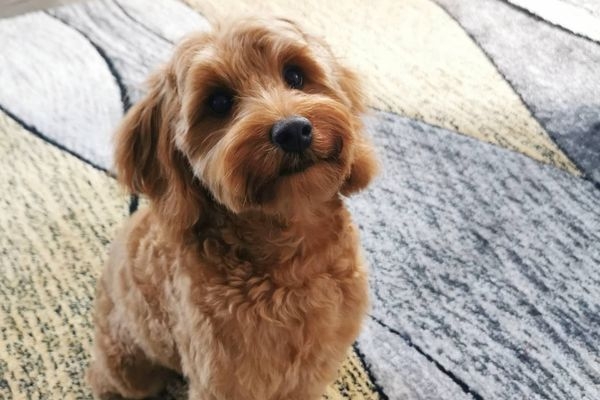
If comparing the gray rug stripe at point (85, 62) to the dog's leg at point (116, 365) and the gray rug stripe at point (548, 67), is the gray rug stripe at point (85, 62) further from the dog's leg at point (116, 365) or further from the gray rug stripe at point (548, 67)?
the gray rug stripe at point (548, 67)

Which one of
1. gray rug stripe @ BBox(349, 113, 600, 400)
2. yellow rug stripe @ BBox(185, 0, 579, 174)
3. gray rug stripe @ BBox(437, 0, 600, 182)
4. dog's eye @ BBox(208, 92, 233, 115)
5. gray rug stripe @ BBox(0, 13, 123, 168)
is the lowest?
gray rug stripe @ BBox(0, 13, 123, 168)

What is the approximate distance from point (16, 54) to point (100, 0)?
0.43 metres

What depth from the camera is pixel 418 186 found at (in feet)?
6.12

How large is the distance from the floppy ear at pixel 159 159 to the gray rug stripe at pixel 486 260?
25.0 inches

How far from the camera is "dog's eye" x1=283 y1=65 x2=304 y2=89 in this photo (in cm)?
111

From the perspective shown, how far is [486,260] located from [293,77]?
2.66 ft

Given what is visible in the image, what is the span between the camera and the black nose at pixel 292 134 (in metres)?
0.95

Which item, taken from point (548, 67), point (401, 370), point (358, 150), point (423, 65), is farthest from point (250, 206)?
point (548, 67)

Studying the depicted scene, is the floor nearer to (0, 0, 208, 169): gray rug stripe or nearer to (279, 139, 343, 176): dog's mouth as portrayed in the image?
(0, 0, 208, 169): gray rug stripe

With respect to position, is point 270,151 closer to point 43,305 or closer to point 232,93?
point 232,93

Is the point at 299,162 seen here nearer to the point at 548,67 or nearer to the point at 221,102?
the point at 221,102

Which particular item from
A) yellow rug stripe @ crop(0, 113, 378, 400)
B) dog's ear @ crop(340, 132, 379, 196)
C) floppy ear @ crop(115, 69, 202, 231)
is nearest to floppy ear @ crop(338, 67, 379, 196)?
dog's ear @ crop(340, 132, 379, 196)

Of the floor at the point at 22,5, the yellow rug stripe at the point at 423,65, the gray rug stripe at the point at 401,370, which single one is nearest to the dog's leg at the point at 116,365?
the gray rug stripe at the point at 401,370

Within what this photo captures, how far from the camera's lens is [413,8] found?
261 centimetres
